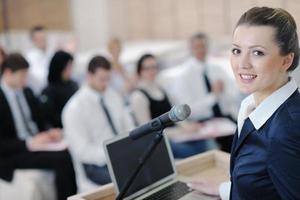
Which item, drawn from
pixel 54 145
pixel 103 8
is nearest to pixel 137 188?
pixel 54 145

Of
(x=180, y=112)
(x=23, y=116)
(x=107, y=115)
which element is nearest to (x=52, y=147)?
(x=23, y=116)

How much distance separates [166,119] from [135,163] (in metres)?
0.37

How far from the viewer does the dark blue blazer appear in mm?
934

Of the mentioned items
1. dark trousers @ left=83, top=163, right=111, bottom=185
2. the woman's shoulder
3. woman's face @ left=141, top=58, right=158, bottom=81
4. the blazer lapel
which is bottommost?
dark trousers @ left=83, top=163, right=111, bottom=185

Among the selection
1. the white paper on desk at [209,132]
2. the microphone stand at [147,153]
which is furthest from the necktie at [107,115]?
the microphone stand at [147,153]

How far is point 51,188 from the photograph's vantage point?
2.48 meters

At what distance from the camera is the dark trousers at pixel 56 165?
2.42 m

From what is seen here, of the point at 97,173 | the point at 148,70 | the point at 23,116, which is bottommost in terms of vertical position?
the point at 97,173

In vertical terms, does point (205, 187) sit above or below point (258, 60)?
below

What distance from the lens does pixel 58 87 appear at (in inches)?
127

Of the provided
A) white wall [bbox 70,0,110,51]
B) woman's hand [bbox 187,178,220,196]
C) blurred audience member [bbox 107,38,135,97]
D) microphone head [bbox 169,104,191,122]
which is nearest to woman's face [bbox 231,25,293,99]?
microphone head [bbox 169,104,191,122]

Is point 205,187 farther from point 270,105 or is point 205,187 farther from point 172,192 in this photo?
point 270,105

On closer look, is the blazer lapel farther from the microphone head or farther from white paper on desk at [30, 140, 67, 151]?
white paper on desk at [30, 140, 67, 151]

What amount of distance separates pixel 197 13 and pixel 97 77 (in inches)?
55.5
